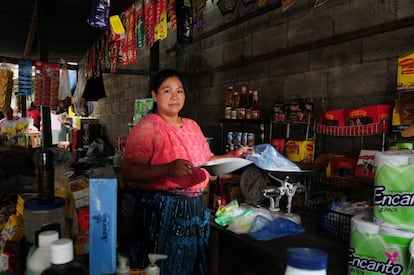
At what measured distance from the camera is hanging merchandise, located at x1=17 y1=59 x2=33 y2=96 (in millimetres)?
→ 4295

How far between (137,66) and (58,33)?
1437 mm

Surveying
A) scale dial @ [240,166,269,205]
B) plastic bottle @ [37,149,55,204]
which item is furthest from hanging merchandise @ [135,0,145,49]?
plastic bottle @ [37,149,55,204]

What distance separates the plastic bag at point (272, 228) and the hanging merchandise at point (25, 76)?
377cm

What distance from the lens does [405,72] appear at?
70.1 inches

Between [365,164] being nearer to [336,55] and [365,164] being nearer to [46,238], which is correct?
[336,55]

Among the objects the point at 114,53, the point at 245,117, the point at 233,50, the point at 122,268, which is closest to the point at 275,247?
the point at 122,268

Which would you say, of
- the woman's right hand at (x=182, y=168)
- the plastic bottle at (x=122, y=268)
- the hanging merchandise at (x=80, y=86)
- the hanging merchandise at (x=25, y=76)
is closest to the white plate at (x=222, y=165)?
the woman's right hand at (x=182, y=168)

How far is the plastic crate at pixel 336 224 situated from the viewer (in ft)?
5.49

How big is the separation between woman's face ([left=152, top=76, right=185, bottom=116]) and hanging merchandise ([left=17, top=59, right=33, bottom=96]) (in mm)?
3398

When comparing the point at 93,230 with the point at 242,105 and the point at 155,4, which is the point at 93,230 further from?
the point at 155,4

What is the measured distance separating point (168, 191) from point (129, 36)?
251 cm

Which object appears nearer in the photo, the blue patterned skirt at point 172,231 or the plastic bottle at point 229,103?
the blue patterned skirt at point 172,231

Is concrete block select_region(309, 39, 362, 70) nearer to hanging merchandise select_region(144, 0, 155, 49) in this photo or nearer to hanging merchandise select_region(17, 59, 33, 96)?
hanging merchandise select_region(144, 0, 155, 49)

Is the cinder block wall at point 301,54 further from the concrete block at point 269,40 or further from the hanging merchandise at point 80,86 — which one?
the hanging merchandise at point 80,86
